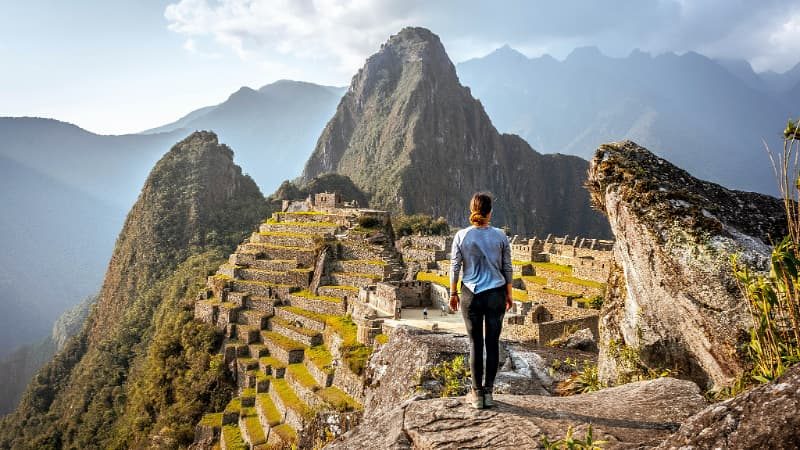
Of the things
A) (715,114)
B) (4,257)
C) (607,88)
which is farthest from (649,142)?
(4,257)

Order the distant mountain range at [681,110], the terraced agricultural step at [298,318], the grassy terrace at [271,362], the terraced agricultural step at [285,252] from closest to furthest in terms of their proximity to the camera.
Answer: the grassy terrace at [271,362] < the terraced agricultural step at [298,318] < the terraced agricultural step at [285,252] < the distant mountain range at [681,110]

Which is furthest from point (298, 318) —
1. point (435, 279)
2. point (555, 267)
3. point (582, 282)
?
point (555, 267)

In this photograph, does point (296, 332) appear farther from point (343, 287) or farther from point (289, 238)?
point (289, 238)

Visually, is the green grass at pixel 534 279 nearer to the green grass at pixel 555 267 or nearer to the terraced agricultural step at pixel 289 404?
the green grass at pixel 555 267

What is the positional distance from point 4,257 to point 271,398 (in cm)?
14732

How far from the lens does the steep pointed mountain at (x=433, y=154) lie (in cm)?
14138

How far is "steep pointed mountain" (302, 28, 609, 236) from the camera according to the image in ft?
464

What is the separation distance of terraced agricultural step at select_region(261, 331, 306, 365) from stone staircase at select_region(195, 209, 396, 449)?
0.14 ft

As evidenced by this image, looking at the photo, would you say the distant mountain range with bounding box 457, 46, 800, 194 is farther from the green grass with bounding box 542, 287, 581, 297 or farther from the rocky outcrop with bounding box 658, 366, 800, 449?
the rocky outcrop with bounding box 658, 366, 800, 449

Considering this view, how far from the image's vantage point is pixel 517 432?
3.33 m

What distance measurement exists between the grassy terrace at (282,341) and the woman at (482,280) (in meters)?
17.5

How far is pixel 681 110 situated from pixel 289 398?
531ft

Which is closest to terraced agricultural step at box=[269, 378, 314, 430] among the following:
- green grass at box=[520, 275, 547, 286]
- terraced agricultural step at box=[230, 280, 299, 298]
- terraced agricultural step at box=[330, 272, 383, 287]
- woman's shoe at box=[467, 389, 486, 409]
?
terraced agricultural step at box=[330, 272, 383, 287]

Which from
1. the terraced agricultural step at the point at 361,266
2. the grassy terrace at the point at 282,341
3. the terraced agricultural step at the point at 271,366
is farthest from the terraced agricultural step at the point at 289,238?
the terraced agricultural step at the point at 271,366
